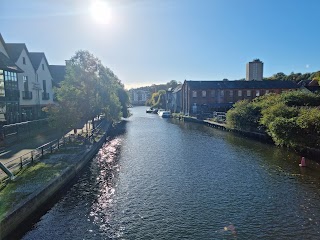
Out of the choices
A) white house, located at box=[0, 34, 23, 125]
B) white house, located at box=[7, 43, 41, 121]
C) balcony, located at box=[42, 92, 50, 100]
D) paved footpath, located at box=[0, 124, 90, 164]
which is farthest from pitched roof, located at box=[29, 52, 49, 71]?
paved footpath, located at box=[0, 124, 90, 164]

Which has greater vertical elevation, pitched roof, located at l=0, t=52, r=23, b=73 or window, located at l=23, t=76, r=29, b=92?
pitched roof, located at l=0, t=52, r=23, b=73

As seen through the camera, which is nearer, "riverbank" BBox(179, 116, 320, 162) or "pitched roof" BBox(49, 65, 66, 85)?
"riverbank" BBox(179, 116, 320, 162)

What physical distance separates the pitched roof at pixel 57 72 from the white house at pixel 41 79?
611 cm

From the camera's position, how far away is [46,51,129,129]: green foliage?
24438 mm

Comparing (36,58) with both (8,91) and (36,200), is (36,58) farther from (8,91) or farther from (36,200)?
(36,200)

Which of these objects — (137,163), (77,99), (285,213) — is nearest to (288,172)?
(285,213)

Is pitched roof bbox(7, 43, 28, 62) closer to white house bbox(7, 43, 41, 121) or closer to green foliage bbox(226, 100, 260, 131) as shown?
white house bbox(7, 43, 41, 121)

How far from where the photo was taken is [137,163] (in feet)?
71.3

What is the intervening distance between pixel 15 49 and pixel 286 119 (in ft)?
106

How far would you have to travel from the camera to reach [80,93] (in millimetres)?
27391

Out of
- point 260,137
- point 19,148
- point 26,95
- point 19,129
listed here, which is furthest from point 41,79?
point 260,137

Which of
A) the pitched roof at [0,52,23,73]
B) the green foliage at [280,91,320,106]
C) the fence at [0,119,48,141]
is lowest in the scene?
the fence at [0,119,48,141]

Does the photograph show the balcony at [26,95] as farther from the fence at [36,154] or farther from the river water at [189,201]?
the river water at [189,201]

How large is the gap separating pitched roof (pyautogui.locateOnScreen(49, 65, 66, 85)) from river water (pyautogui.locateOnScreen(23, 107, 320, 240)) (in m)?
32.7
